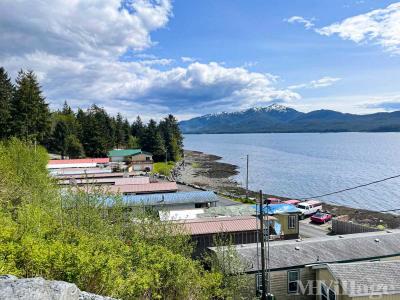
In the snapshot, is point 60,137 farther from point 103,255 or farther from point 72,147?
point 103,255

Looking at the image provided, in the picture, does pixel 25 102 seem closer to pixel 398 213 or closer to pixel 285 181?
pixel 285 181

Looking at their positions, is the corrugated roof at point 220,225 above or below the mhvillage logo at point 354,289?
above

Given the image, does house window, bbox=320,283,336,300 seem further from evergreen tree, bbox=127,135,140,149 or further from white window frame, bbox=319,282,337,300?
evergreen tree, bbox=127,135,140,149

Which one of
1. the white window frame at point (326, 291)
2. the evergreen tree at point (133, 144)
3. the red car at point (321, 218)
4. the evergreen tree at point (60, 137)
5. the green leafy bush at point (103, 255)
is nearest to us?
the green leafy bush at point (103, 255)

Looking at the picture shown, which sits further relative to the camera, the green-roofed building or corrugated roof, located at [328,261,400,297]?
the green-roofed building

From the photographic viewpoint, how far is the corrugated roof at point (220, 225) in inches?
1320

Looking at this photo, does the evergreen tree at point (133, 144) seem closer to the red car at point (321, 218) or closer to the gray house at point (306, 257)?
the red car at point (321, 218)

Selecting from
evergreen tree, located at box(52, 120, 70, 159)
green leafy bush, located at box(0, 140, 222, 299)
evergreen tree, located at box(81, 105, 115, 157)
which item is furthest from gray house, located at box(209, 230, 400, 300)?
evergreen tree, located at box(81, 105, 115, 157)

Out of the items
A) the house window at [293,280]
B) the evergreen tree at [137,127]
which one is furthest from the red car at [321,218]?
the evergreen tree at [137,127]

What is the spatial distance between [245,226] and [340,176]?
85732 millimetres

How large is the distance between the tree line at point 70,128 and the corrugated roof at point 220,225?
46511 millimetres

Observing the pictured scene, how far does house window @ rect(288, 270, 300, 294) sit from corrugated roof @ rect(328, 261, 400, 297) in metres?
3.59

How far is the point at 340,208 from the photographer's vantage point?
72.8 meters

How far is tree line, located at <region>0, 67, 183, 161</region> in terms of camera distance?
79938mm
